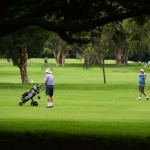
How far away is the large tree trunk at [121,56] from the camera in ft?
348

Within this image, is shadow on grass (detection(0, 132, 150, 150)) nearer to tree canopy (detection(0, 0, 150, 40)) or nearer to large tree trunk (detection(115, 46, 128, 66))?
tree canopy (detection(0, 0, 150, 40))

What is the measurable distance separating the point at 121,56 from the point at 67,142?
97.1 metres

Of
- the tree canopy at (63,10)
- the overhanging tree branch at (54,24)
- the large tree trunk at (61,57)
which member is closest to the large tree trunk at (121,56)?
the large tree trunk at (61,57)

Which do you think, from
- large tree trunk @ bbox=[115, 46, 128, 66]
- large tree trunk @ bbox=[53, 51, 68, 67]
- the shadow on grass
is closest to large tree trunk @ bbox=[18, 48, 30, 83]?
the shadow on grass

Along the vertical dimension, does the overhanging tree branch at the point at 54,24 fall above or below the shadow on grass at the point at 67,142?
above

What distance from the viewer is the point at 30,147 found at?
39.0 ft

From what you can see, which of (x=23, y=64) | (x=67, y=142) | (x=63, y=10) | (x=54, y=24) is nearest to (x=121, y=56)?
(x=23, y=64)

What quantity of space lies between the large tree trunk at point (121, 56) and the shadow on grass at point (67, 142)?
295 feet

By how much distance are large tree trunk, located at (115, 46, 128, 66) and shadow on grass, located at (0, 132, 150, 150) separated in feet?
295

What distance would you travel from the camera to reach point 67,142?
1268cm

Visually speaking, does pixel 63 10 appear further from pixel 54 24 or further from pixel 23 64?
pixel 23 64

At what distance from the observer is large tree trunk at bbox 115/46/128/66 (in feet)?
348

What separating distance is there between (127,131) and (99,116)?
23.1 feet

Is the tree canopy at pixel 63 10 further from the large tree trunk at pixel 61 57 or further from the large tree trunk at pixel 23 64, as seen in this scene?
the large tree trunk at pixel 61 57
